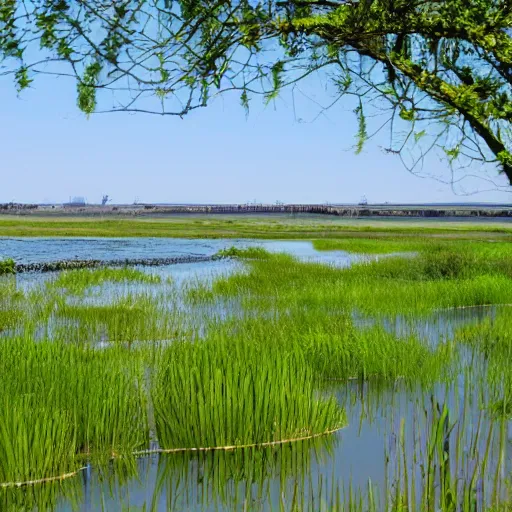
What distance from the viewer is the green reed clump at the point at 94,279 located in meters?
20.1

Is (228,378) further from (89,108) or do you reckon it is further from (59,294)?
(59,294)

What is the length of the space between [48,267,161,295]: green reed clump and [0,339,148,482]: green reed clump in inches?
460

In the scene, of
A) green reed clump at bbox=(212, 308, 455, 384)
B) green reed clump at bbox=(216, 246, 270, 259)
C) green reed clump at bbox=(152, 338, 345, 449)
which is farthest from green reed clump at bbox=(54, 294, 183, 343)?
green reed clump at bbox=(216, 246, 270, 259)

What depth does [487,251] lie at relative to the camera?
32.5m

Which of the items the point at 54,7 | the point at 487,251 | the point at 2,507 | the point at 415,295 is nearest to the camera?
the point at 2,507

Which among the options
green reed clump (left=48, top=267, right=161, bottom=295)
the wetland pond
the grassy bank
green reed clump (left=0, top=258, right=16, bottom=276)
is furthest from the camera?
the grassy bank

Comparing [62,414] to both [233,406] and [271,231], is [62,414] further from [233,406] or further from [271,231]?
[271,231]

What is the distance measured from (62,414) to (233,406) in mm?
1399

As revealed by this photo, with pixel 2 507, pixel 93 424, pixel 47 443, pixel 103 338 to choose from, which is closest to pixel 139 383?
pixel 93 424

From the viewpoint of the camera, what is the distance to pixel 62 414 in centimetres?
Answer: 581

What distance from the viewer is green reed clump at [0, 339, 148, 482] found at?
5555mm

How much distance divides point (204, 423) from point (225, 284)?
12.4m

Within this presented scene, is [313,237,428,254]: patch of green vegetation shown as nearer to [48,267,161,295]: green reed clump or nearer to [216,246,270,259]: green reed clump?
[216,246,270,259]: green reed clump

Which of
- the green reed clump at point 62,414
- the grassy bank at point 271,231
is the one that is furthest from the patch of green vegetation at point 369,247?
the green reed clump at point 62,414
